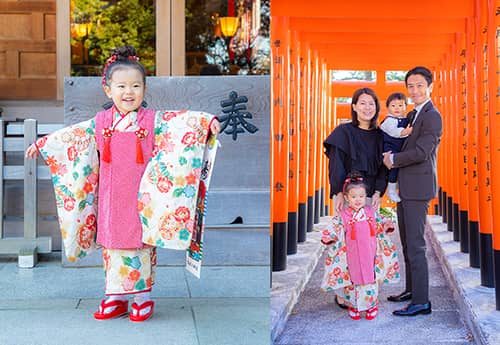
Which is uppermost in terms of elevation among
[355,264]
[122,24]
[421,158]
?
[122,24]

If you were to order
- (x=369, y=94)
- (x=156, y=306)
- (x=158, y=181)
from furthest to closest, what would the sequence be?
(x=369, y=94) → (x=156, y=306) → (x=158, y=181)

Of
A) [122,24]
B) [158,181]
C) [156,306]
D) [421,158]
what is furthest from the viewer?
[122,24]

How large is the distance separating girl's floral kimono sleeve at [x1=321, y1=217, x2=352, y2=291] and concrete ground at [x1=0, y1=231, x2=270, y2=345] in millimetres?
471

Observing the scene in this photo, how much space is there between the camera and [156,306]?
451 cm

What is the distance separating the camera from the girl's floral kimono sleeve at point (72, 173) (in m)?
4.25

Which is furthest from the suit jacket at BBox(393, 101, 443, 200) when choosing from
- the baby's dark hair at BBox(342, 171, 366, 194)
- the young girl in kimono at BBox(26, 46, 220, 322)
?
the young girl in kimono at BBox(26, 46, 220, 322)

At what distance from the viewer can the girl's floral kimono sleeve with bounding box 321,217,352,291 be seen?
5.15m

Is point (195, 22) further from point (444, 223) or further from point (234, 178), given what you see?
point (444, 223)

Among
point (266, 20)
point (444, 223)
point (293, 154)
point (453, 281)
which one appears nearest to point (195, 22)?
point (266, 20)

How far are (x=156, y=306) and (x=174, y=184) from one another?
879mm

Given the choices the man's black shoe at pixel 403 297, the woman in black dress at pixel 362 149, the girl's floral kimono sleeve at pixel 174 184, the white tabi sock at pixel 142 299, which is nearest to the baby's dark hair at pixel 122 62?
the girl's floral kimono sleeve at pixel 174 184

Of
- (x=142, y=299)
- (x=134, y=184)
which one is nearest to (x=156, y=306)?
(x=142, y=299)

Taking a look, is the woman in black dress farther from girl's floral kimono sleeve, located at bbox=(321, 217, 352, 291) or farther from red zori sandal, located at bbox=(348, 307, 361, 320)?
red zori sandal, located at bbox=(348, 307, 361, 320)

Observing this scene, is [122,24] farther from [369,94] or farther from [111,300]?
[111,300]
